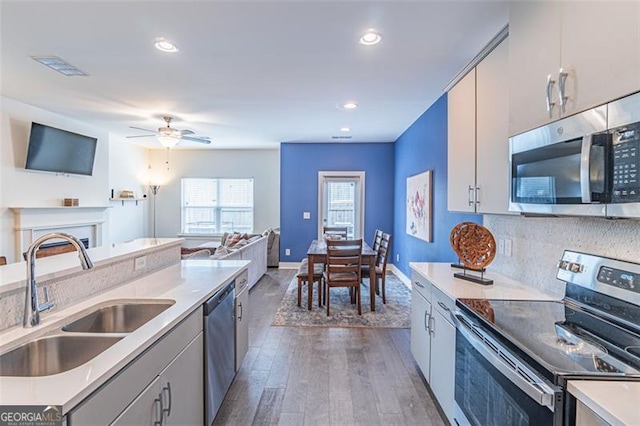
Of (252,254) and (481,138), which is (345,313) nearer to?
(252,254)

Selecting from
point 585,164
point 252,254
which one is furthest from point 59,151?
point 585,164

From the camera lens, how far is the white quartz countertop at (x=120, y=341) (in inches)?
35.8

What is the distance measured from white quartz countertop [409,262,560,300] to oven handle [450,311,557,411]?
0.26 metres

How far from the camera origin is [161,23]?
2383mm

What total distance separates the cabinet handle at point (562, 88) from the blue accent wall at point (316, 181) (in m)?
5.49

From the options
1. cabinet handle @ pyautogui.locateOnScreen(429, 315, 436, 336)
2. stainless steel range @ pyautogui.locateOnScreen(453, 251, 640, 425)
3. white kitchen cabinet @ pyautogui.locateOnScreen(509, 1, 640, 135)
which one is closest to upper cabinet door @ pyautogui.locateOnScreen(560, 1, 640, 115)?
white kitchen cabinet @ pyautogui.locateOnScreen(509, 1, 640, 135)

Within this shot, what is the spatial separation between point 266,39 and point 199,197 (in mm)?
6431

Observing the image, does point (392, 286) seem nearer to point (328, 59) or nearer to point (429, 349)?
point (429, 349)

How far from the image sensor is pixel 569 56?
1362 mm

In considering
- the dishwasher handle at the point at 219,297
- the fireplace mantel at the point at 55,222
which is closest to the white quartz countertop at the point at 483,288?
the dishwasher handle at the point at 219,297

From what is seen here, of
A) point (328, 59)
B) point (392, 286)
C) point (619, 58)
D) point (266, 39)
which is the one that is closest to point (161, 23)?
point (266, 39)

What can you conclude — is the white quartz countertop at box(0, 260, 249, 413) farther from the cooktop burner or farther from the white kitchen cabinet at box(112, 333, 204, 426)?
the cooktop burner

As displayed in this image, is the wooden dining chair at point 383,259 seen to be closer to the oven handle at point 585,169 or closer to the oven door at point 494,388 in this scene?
the oven door at point 494,388

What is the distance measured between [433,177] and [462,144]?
1.97m
